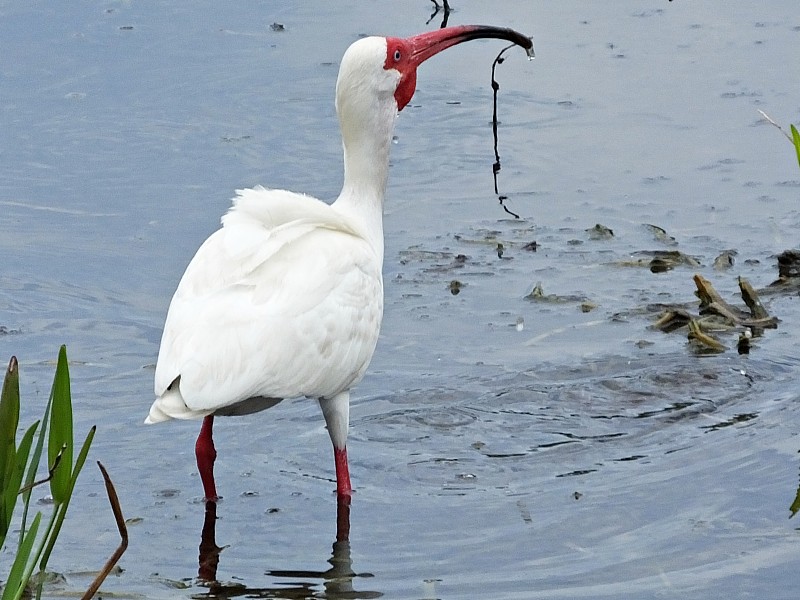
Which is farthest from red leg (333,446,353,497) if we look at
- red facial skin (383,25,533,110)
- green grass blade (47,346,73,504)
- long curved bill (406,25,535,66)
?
green grass blade (47,346,73,504)

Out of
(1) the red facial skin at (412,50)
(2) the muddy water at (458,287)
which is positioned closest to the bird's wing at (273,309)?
(2) the muddy water at (458,287)

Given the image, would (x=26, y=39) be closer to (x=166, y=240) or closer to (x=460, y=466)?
(x=166, y=240)

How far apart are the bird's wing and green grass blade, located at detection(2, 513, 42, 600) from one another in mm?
1595

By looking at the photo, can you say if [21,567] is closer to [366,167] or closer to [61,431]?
[61,431]

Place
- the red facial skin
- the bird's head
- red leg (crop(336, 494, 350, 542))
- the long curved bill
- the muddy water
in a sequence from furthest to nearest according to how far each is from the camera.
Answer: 1. the long curved bill
2. the red facial skin
3. the bird's head
4. red leg (crop(336, 494, 350, 542))
5. the muddy water

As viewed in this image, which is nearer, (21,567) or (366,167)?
(21,567)

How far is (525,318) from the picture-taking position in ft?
26.2

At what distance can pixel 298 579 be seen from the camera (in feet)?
18.7

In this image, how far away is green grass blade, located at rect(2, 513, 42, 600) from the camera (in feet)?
12.4

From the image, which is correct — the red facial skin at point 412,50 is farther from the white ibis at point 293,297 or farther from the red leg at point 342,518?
the red leg at point 342,518

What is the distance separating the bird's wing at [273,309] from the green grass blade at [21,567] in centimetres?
160

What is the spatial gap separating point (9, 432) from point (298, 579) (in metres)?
2.11

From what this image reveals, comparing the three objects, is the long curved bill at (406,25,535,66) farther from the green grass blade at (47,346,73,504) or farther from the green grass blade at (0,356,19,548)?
the green grass blade at (0,356,19,548)

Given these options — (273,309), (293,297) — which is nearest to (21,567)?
(273,309)
